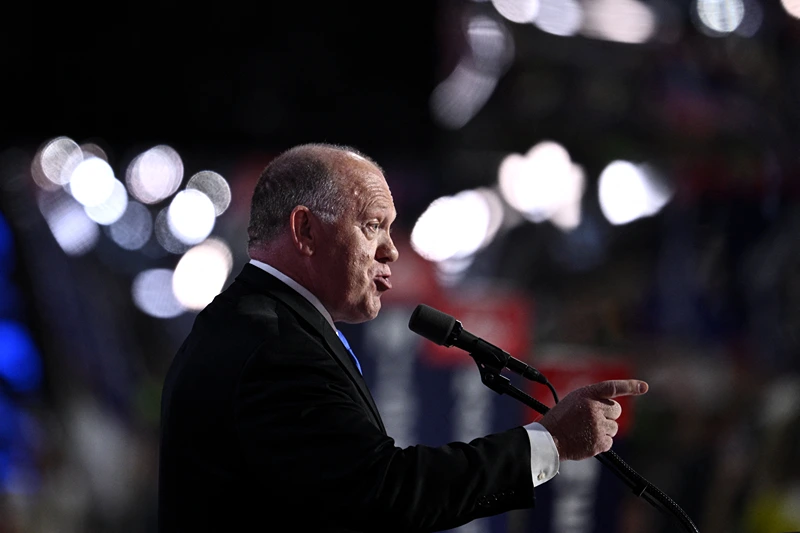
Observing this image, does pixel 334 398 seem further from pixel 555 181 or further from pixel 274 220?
pixel 555 181

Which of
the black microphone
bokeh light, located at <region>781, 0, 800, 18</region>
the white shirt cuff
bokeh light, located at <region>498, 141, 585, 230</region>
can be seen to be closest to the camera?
the white shirt cuff

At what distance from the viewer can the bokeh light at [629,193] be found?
15.5 ft

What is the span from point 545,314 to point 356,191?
3.14m

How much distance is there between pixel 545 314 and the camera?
455 centimetres

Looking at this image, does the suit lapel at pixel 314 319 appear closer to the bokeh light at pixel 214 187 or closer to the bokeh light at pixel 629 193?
the bokeh light at pixel 629 193

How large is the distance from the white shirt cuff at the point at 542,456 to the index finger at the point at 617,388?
10 centimetres

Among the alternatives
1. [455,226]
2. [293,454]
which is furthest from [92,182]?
[293,454]

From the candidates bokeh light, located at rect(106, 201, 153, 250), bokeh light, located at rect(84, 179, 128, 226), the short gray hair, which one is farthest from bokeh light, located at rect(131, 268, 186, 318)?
the short gray hair

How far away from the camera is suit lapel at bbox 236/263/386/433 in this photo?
1.39 m

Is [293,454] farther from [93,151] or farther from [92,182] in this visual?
[93,151]

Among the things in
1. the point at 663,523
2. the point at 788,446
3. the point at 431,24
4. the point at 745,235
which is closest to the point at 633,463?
the point at 663,523

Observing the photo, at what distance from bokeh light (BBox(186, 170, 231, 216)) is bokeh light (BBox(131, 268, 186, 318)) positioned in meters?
0.63

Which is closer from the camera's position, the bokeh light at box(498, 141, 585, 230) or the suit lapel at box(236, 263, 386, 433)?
the suit lapel at box(236, 263, 386, 433)

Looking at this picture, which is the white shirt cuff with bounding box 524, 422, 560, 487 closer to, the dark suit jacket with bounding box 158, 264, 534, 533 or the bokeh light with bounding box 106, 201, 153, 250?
the dark suit jacket with bounding box 158, 264, 534, 533
